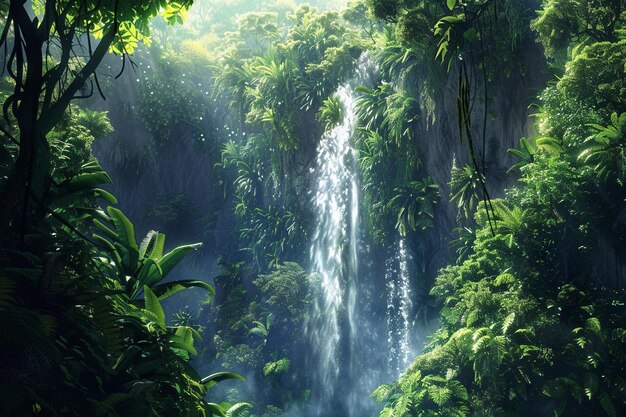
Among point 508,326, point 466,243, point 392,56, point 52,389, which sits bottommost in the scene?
point 52,389

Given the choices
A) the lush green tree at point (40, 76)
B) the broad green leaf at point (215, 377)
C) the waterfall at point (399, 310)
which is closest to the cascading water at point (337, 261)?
the waterfall at point (399, 310)

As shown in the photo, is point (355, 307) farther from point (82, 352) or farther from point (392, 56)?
point (82, 352)

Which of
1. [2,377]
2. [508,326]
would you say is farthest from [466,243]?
[2,377]

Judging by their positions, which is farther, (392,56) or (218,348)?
(218,348)

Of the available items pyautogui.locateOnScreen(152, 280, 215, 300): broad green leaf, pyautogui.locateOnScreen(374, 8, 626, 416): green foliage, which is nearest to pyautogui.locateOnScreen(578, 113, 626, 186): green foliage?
pyautogui.locateOnScreen(374, 8, 626, 416): green foliage

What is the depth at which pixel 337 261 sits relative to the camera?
20.1 metres

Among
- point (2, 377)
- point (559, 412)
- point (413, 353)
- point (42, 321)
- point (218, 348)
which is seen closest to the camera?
point (2, 377)

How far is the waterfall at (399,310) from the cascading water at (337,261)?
49.2 inches

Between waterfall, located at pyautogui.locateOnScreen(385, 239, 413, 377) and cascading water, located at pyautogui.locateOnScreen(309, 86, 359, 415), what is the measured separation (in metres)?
1.25

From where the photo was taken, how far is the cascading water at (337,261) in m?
19.4

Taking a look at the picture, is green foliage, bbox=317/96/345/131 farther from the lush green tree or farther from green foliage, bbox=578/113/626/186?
the lush green tree

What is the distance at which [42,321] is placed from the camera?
4988 mm

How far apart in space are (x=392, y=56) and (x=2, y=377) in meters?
14.6

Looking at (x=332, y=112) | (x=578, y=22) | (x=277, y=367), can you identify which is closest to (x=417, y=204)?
(x=332, y=112)
